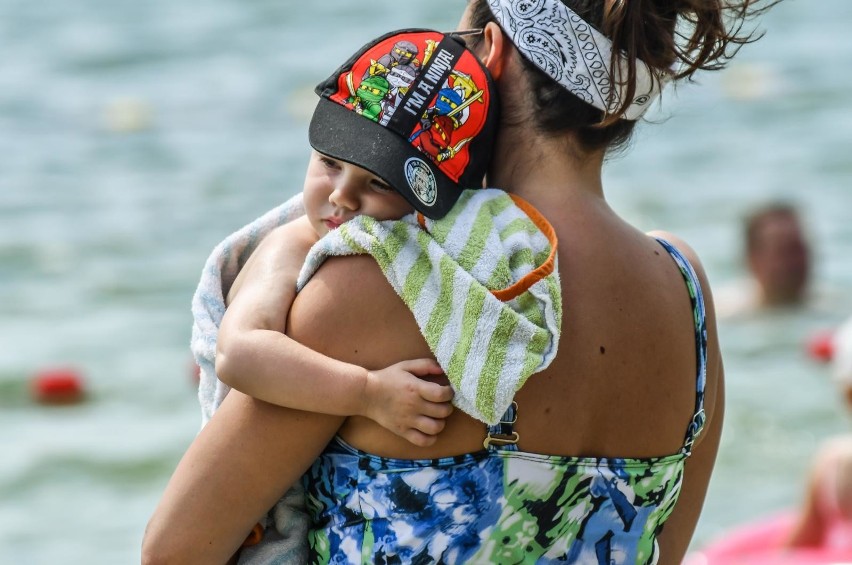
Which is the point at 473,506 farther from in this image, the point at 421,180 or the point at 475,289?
the point at 421,180

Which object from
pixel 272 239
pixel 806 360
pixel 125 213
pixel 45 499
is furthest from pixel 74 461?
pixel 272 239

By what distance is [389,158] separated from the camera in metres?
1.55

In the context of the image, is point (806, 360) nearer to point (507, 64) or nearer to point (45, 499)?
point (45, 499)

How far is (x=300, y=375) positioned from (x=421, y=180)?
0.28 meters

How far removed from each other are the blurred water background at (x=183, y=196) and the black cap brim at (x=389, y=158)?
381cm

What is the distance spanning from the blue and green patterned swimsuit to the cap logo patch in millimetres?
280

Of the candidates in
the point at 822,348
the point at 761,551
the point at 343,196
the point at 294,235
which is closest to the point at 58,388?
the point at 761,551

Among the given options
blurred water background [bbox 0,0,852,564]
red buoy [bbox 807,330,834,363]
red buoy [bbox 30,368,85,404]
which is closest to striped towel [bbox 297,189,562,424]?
blurred water background [bbox 0,0,852,564]

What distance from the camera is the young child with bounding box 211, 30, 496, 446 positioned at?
149 centimetres

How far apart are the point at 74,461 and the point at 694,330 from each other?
4787mm

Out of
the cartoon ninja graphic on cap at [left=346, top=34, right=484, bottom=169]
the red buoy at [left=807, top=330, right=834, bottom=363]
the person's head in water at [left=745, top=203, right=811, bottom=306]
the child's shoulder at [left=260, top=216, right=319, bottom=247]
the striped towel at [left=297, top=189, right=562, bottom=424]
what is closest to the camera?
the striped towel at [left=297, top=189, right=562, bottom=424]

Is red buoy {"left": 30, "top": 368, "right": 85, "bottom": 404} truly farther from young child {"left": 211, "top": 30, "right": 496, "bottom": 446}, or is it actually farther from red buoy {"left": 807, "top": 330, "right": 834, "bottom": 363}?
young child {"left": 211, "top": 30, "right": 496, "bottom": 446}

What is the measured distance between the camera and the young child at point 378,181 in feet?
4.89

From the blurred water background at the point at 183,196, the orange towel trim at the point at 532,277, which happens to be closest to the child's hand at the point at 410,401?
the orange towel trim at the point at 532,277
